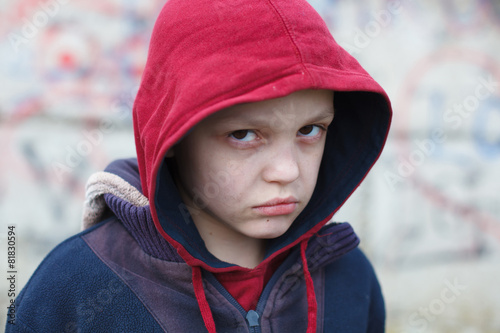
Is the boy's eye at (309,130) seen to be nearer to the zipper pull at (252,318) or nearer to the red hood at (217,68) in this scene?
the red hood at (217,68)

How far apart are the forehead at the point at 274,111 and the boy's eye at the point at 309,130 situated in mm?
53

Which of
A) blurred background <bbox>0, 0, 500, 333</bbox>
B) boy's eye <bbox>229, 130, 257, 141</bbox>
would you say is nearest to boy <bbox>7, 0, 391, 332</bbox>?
boy's eye <bbox>229, 130, 257, 141</bbox>

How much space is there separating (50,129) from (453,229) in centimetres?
297

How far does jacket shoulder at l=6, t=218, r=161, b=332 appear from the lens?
1.11m

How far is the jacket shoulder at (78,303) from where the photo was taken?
1108 millimetres

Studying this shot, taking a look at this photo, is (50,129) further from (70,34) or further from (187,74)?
(187,74)

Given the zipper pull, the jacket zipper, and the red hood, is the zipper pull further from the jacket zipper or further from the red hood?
the red hood

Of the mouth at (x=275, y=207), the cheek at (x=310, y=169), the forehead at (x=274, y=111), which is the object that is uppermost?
the forehead at (x=274, y=111)

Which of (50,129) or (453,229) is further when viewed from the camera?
(453,229)

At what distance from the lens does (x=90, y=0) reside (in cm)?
268

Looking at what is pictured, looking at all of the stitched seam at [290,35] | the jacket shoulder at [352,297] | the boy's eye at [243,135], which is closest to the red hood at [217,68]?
the stitched seam at [290,35]

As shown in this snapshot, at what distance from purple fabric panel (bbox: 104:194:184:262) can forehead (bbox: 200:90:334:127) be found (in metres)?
0.30

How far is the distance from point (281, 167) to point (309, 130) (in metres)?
0.16

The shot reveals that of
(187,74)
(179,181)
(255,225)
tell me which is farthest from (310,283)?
(187,74)
